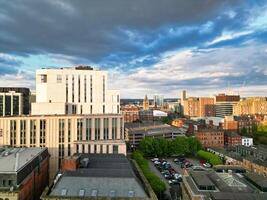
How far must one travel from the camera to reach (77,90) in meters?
127

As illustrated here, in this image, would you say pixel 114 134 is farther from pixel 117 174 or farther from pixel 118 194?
pixel 118 194

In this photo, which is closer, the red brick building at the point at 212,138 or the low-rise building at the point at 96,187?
the low-rise building at the point at 96,187

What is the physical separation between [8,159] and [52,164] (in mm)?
36620

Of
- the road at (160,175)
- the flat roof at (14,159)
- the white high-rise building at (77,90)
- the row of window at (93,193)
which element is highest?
the white high-rise building at (77,90)

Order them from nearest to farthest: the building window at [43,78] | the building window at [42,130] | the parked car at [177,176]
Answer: the building window at [42,130] < the parked car at [177,176] < the building window at [43,78]

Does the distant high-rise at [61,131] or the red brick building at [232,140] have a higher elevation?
the distant high-rise at [61,131]

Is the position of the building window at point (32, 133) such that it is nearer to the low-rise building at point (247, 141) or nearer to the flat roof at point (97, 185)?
the flat roof at point (97, 185)

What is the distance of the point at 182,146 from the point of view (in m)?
159

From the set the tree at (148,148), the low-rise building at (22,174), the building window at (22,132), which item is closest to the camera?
the low-rise building at (22,174)

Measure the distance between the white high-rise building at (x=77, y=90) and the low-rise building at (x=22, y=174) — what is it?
3866 cm

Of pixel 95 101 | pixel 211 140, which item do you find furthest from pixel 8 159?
pixel 211 140

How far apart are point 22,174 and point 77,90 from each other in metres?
68.2

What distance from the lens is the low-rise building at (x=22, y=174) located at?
5681 cm

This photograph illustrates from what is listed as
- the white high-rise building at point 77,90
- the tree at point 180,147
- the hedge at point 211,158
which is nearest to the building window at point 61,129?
the white high-rise building at point 77,90
